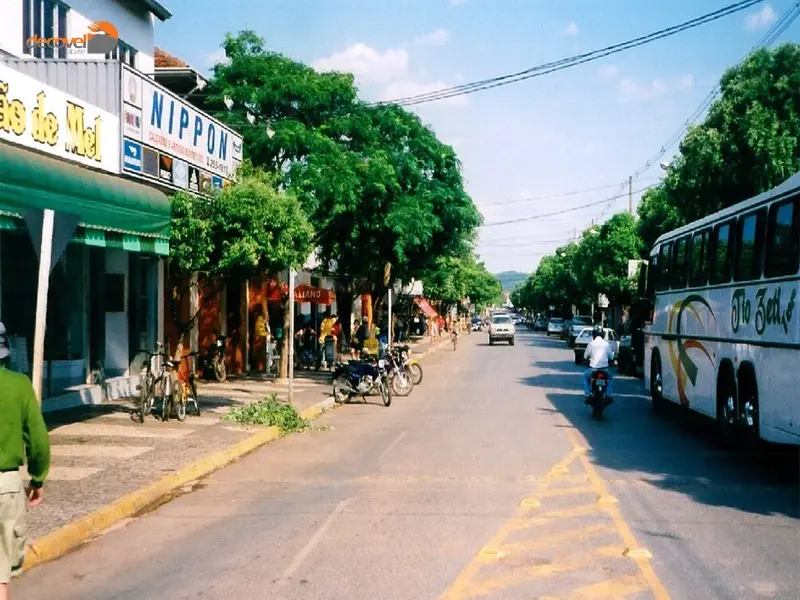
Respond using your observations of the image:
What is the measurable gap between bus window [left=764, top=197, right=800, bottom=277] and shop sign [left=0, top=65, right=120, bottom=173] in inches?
386

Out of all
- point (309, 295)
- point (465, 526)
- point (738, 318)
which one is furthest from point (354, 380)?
point (465, 526)

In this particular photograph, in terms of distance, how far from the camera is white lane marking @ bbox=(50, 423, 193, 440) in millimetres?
14120

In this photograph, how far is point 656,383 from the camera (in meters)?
19.0

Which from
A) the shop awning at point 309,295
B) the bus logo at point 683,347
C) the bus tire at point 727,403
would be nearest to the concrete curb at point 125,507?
the bus tire at point 727,403

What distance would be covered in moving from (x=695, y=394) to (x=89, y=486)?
10004 millimetres

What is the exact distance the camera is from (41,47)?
18422 mm

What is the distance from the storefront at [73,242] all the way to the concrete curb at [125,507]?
6.32ft

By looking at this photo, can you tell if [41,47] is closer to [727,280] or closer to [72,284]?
[72,284]

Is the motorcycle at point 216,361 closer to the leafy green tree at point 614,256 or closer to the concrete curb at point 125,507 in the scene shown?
the concrete curb at point 125,507

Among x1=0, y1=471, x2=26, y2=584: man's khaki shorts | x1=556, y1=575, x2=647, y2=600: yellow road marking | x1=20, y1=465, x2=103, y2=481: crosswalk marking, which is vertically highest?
x1=0, y1=471, x2=26, y2=584: man's khaki shorts

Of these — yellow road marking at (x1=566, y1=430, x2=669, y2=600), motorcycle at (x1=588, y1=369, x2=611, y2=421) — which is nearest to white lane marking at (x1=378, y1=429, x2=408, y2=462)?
yellow road marking at (x1=566, y1=430, x2=669, y2=600)

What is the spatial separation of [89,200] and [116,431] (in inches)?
159

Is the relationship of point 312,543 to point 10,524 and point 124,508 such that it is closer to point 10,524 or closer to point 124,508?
point 124,508

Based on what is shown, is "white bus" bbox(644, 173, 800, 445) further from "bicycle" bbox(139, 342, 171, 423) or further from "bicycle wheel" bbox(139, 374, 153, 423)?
"bicycle wheel" bbox(139, 374, 153, 423)
